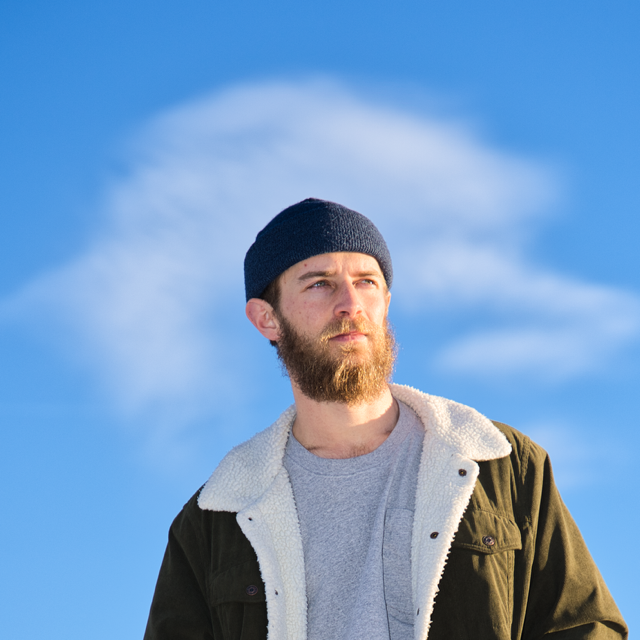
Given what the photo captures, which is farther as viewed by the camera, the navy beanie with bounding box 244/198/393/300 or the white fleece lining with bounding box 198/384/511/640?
the navy beanie with bounding box 244/198/393/300

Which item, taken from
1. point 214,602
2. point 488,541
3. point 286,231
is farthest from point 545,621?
point 286,231

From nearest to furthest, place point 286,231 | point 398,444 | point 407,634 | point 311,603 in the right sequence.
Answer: point 407,634
point 311,603
point 398,444
point 286,231

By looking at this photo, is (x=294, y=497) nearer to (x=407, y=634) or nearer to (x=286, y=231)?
(x=407, y=634)

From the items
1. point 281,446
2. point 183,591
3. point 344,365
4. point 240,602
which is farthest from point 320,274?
point 183,591

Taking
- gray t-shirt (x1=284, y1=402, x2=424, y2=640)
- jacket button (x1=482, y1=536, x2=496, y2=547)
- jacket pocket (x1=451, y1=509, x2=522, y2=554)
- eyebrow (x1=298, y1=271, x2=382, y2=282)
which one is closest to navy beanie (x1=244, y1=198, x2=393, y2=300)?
eyebrow (x1=298, y1=271, x2=382, y2=282)

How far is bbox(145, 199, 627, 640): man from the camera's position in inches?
164

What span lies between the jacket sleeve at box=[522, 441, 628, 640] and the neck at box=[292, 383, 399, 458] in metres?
0.92

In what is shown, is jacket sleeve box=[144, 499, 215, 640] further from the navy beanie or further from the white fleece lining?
the navy beanie

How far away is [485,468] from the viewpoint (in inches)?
178

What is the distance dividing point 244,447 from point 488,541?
183cm

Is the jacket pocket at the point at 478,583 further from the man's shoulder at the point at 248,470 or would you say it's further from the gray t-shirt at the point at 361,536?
the man's shoulder at the point at 248,470

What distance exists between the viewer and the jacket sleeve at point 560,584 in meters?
4.13

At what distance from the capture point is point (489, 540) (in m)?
4.20

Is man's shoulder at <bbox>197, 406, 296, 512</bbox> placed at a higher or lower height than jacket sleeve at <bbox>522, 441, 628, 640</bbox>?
higher
